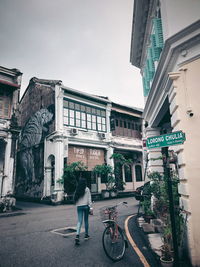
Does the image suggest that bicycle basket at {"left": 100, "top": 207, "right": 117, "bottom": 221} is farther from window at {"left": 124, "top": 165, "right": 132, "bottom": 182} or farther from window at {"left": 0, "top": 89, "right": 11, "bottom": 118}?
window at {"left": 124, "top": 165, "right": 132, "bottom": 182}

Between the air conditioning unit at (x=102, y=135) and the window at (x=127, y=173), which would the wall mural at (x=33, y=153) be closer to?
the air conditioning unit at (x=102, y=135)

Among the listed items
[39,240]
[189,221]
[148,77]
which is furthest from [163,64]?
[39,240]

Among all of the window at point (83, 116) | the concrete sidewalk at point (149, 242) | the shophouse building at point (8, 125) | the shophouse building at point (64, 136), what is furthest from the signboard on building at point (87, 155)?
the concrete sidewalk at point (149, 242)

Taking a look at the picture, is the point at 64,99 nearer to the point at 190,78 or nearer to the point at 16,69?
the point at 16,69

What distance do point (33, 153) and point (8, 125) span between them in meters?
6.85

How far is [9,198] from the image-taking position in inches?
516

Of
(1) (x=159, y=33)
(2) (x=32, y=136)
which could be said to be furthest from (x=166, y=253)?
(2) (x=32, y=136)

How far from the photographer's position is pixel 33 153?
20.4 metres

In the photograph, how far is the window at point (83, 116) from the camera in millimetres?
18391

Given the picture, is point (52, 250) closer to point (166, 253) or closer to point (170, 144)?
point (166, 253)

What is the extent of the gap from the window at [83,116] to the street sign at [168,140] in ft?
47.5

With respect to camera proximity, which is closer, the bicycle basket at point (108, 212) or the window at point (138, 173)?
the bicycle basket at point (108, 212)

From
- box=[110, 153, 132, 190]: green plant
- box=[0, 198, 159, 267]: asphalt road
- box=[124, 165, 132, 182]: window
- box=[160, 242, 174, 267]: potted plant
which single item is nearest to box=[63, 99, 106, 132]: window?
box=[110, 153, 132, 190]: green plant

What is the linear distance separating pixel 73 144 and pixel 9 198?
691 cm
